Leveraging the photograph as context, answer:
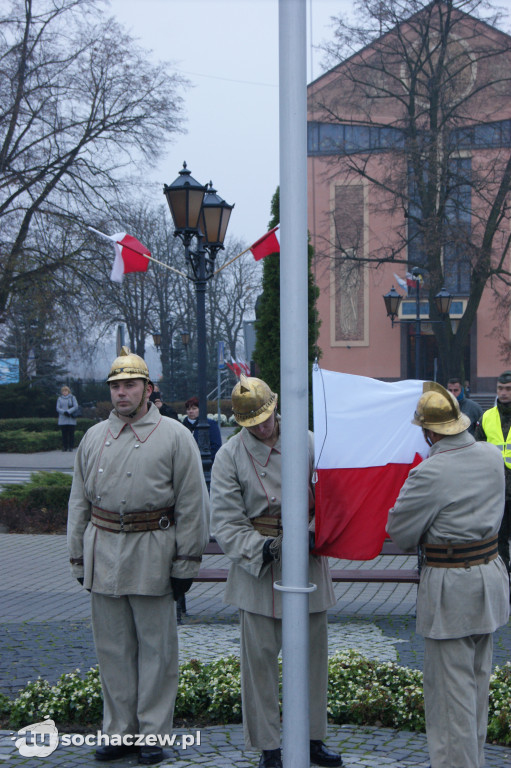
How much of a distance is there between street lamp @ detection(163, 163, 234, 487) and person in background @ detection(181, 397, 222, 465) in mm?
227

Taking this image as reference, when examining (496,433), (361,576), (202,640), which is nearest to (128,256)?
(496,433)

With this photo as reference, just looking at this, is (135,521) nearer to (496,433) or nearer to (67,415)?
(496,433)

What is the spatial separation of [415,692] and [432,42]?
28.1 metres

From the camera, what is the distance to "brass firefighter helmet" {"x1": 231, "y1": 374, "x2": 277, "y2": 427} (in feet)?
13.6

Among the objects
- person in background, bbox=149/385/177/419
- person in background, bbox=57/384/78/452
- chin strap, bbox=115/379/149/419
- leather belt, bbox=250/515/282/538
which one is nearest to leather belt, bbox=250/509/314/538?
leather belt, bbox=250/515/282/538

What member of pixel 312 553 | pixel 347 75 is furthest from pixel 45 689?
pixel 347 75

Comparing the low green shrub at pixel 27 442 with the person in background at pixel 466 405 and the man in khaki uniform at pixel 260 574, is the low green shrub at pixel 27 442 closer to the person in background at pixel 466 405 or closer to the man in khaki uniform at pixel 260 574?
the person in background at pixel 466 405

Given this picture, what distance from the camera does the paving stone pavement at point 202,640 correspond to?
4297 millimetres

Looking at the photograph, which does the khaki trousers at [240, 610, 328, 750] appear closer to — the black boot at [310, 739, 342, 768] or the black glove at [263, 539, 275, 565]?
the black boot at [310, 739, 342, 768]

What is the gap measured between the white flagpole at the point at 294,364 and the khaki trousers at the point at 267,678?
0.82 metres

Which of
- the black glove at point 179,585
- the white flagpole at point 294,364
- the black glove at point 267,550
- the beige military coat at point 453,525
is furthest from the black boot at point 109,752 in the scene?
the beige military coat at point 453,525

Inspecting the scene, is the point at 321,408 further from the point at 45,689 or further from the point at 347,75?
the point at 347,75

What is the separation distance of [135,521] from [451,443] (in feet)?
5.17

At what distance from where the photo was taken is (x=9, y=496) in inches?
532
